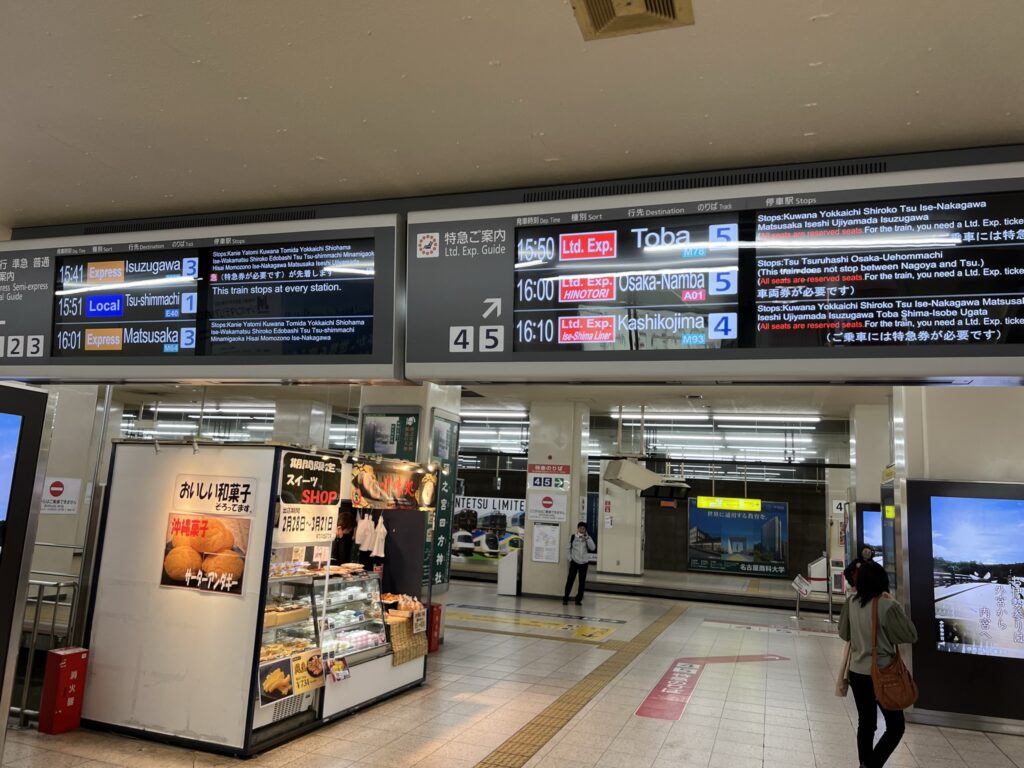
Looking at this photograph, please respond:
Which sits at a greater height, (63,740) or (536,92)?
(536,92)

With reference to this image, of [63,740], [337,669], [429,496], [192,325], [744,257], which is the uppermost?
[744,257]

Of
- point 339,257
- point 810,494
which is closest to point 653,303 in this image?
point 339,257

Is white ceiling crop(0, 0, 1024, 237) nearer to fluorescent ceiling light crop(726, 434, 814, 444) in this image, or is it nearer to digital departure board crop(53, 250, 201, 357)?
digital departure board crop(53, 250, 201, 357)

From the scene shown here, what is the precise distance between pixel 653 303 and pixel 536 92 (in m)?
0.89

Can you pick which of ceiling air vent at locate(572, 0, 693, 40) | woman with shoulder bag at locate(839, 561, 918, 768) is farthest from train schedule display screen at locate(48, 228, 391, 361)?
woman with shoulder bag at locate(839, 561, 918, 768)

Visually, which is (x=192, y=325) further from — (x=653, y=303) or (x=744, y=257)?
(x=744, y=257)

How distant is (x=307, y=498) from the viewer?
5.71 meters

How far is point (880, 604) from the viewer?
15.5 ft

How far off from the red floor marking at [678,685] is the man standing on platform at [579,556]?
14.0 feet

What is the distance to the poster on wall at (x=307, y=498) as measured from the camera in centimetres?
546

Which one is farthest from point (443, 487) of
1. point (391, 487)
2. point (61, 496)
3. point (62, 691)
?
point (62, 691)

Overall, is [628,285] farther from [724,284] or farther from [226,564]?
[226,564]

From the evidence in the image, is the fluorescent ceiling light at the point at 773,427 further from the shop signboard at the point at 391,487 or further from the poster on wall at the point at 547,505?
the shop signboard at the point at 391,487

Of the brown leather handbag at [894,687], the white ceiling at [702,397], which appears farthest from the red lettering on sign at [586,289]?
the white ceiling at [702,397]
